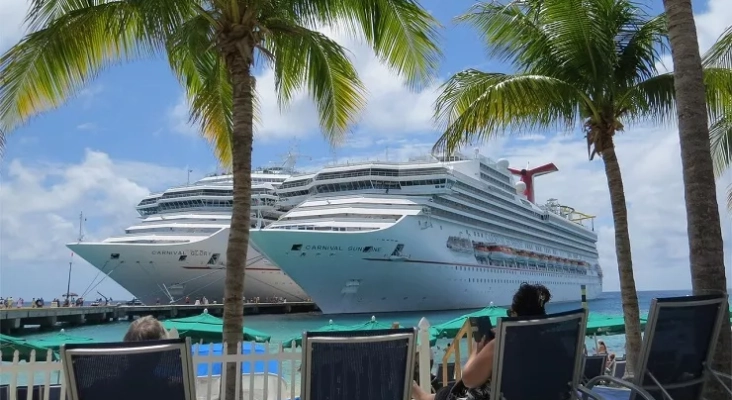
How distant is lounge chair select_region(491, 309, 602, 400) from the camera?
2.68m

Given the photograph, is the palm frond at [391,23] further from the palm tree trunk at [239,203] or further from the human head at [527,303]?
the human head at [527,303]

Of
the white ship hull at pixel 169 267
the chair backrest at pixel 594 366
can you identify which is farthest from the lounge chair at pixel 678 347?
the white ship hull at pixel 169 267

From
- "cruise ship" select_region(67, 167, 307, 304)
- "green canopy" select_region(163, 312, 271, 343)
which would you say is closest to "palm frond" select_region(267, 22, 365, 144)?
"green canopy" select_region(163, 312, 271, 343)

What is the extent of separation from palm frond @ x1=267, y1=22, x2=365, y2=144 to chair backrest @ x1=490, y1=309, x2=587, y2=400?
4.60 meters

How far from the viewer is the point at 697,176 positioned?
3.90m

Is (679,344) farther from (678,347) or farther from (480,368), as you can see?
(480,368)

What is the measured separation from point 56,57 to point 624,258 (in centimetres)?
630

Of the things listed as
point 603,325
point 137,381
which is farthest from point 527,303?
point 603,325

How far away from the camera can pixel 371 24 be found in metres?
6.86

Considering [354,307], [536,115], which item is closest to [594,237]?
[354,307]

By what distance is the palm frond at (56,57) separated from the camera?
19.0 feet

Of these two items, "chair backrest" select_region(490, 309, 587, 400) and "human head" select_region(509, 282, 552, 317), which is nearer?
"chair backrest" select_region(490, 309, 587, 400)

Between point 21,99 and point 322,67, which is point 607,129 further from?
point 21,99

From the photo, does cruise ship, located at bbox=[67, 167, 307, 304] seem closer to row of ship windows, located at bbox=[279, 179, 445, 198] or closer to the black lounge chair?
row of ship windows, located at bbox=[279, 179, 445, 198]
